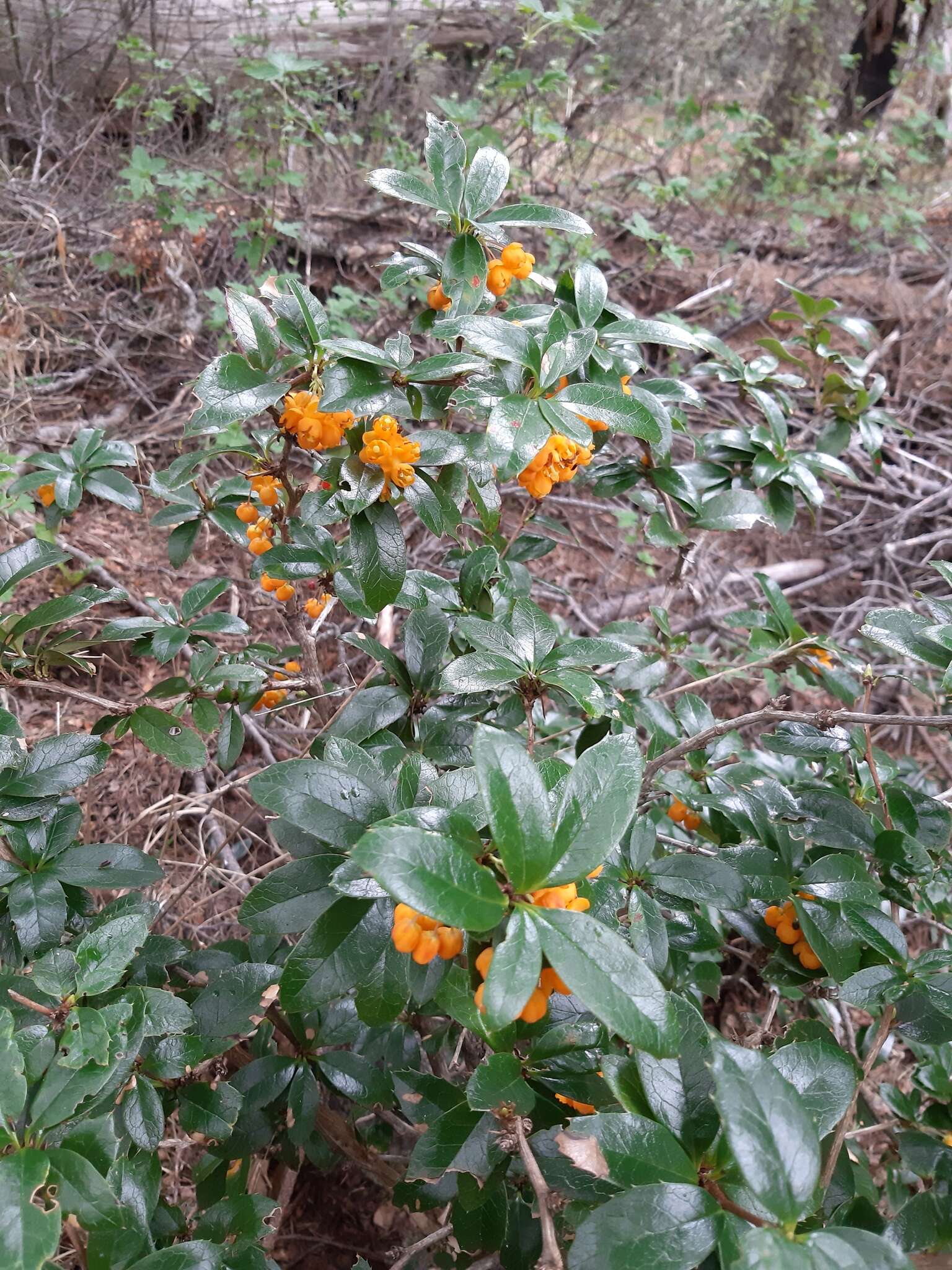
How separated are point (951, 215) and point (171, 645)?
603 cm

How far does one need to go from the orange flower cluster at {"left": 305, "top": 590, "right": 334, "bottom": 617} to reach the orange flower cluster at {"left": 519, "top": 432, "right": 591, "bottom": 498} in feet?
1.98

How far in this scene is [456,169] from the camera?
3.86 ft

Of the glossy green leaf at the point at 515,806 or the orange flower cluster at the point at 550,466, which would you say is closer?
the glossy green leaf at the point at 515,806

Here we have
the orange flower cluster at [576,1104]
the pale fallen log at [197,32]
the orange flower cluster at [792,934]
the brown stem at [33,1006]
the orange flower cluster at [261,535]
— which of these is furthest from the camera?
the pale fallen log at [197,32]

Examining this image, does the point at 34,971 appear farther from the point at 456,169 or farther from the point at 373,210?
the point at 373,210

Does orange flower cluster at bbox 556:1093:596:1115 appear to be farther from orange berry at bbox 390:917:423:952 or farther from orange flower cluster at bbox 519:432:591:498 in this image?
orange flower cluster at bbox 519:432:591:498

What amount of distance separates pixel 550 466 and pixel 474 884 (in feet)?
2.23

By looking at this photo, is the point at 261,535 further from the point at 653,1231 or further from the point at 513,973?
the point at 653,1231

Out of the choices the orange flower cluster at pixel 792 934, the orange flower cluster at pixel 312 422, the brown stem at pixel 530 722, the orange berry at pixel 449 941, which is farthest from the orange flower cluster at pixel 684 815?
the orange flower cluster at pixel 312 422

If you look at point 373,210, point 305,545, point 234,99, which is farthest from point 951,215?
point 305,545

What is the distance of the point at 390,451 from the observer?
1.06 m

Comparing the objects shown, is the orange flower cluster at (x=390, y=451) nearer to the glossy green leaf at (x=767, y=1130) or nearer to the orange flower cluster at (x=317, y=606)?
the orange flower cluster at (x=317, y=606)

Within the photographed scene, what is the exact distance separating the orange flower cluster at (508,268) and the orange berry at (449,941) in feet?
3.26

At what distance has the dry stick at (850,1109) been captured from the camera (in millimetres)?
890
